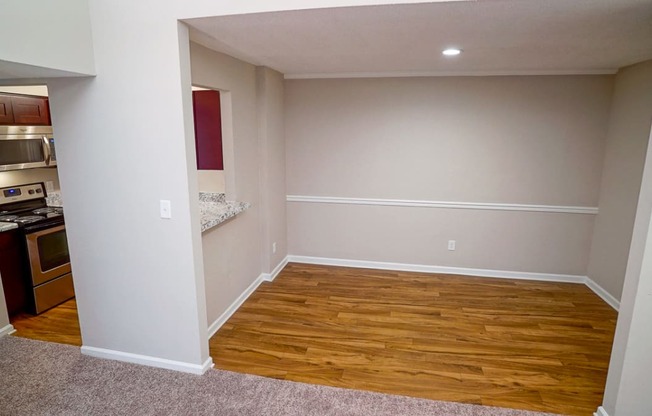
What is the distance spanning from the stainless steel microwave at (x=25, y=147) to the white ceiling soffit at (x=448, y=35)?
2.19 meters

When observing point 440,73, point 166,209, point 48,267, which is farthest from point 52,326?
point 440,73

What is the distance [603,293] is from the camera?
12.6 feet

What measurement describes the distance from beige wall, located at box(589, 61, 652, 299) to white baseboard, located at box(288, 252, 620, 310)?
169mm

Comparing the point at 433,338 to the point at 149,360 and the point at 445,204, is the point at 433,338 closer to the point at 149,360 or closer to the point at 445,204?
the point at 445,204

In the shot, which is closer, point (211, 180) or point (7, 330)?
point (7, 330)

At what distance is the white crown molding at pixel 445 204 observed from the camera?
13.4 ft

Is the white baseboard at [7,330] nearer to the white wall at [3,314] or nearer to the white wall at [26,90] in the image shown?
the white wall at [3,314]

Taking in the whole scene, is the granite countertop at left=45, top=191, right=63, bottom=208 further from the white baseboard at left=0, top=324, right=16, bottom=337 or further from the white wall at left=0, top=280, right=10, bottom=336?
the white baseboard at left=0, top=324, right=16, bottom=337

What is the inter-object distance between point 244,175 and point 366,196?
157cm

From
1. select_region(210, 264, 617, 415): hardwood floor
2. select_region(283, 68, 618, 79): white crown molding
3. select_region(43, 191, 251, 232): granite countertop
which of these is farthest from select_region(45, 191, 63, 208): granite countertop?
select_region(283, 68, 618, 79): white crown molding

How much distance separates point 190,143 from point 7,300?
248 cm

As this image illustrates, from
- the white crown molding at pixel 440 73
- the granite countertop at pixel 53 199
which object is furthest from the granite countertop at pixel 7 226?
the white crown molding at pixel 440 73

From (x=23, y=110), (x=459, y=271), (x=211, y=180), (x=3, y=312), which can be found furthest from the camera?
(x=459, y=271)

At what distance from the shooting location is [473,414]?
226 cm
